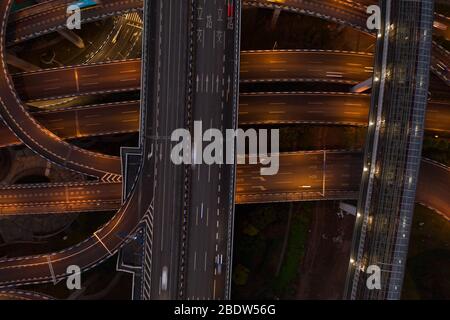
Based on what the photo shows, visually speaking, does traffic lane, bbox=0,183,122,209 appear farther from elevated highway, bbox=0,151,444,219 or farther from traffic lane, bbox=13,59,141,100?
traffic lane, bbox=13,59,141,100

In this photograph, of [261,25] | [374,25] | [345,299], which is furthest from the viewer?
[261,25]

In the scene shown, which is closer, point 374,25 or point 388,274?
point 388,274

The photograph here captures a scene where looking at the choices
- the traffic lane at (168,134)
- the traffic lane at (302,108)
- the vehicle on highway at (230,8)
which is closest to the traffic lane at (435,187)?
the traffic lane at (302,108)

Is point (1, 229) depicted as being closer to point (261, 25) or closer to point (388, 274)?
point (261, 25)

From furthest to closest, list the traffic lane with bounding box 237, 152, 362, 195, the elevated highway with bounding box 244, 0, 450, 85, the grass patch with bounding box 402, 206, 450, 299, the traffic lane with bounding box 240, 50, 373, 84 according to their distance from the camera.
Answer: the grass patch with bounding box 402, 206, 450, 299
the traffic lane with bounding box 240, 50, 373, 84
the traffic lane with bounding box 237, 152, 362, 195
the elevated highway with bounding box 244, 0, 450, 85

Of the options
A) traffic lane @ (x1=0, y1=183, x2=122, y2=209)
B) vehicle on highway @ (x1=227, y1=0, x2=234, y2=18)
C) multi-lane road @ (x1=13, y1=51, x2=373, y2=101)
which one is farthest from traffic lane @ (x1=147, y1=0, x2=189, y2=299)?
traffic lane @ (x1=0, y1=183, x2=122, y2=209)

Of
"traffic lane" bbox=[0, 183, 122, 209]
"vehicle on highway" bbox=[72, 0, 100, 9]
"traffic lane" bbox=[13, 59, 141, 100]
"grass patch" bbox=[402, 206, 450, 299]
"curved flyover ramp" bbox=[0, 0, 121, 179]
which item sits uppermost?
"vehicle on highway" bbox=[72, 0, 100, 9]
